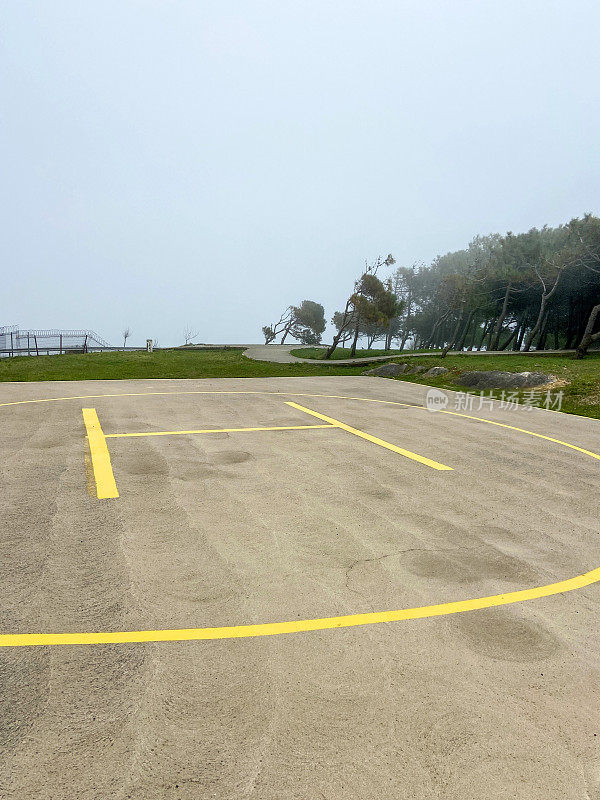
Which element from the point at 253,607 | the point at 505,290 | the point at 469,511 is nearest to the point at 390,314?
the point at 505,290

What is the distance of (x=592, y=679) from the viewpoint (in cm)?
312

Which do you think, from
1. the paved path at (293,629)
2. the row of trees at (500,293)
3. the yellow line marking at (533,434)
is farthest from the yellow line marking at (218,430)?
the row of trees at (500,293)

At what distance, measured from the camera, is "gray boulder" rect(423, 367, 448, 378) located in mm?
22184

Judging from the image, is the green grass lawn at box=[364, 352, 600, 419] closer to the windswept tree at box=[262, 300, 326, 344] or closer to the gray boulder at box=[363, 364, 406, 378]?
the gray boulder at box=[363, 364, 406, 378]

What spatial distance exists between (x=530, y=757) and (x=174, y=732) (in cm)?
180

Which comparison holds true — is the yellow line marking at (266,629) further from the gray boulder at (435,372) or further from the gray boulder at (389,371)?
the gray boulder at (389,371)

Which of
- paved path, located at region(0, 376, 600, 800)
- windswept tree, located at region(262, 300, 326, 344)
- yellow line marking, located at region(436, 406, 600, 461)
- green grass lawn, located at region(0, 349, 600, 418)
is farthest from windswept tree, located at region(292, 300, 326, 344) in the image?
paved path, located at region(0, 376, 600, 800)

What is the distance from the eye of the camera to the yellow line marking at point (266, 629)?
127 inches

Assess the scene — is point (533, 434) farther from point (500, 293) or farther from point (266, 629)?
point (500, 293)

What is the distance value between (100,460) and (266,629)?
4.72 meters

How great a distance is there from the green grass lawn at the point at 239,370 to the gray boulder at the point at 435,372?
30 cm

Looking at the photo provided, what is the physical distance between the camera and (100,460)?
726cm

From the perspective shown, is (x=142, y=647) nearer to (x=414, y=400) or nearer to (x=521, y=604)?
(x=521, y=604)

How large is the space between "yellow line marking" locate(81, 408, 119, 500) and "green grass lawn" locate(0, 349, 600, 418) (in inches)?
417
